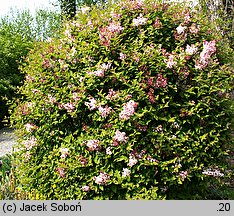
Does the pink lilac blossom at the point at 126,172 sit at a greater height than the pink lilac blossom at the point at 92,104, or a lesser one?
lesser

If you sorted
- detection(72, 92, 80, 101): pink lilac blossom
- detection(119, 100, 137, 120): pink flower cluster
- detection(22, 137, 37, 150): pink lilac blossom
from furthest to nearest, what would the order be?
detection(22, 137, 37, 150): pink lilac blossom → detection(72, 92, 80, 101): pink lilac blossom → detection(119, 100, 137, 120): pink flower cluster

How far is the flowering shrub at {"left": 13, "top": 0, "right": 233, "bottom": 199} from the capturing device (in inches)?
140

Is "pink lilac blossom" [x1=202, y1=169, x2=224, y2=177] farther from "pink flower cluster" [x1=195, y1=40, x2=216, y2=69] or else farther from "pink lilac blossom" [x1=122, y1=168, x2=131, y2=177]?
"pink flower cluster" [x1=195, y1=40, x2=216, y2=69]

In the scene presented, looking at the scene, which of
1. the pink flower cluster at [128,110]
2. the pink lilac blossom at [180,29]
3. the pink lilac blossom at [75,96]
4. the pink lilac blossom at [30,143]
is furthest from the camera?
the pink lilac blossom at [30,143]

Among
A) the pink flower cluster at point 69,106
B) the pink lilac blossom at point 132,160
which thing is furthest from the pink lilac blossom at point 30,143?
the pink lilac blossom at point 132,160

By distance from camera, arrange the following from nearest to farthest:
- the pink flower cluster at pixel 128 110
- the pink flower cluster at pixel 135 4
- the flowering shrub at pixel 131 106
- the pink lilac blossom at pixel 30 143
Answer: the pink flower cluster at pixel 128 110, the flowering shrub at pixel 131 106, the pink flower cluster at pixel 135 4, the pink lilac blossom at pixel 30 143

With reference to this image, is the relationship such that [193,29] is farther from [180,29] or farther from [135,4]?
[135,4]

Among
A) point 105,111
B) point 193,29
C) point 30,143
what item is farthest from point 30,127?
point 193,29

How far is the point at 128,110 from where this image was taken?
3445 millimetres

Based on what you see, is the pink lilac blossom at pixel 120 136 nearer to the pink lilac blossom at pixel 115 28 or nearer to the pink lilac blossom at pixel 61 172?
the pink lilac blossom at pixel 61 172

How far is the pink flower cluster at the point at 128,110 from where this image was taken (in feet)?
11.3

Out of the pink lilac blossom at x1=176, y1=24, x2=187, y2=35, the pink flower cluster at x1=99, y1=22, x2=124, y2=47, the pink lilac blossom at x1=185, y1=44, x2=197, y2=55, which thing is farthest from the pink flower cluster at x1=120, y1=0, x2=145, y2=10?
the pink lilac blossom at x1=185, y1=44, x2=197, y2=55

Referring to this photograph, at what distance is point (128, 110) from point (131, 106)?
45mm
